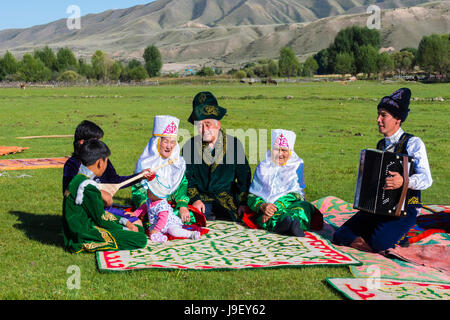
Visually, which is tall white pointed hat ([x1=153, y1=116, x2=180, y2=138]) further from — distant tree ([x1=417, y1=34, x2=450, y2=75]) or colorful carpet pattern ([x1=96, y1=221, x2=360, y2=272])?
distant tree ([x1=417, y1=34, x2=450, y2=75])

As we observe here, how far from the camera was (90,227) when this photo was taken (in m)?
6.54

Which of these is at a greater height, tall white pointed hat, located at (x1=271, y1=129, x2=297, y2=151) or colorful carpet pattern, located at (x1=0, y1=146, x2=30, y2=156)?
tall white pointed hat, located at (x1=271, y1=129, x2=297, y2=151)

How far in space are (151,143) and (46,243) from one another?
81.5 inches

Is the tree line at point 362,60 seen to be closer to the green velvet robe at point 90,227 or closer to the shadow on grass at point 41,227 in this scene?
the shadow on grass at point 41,227


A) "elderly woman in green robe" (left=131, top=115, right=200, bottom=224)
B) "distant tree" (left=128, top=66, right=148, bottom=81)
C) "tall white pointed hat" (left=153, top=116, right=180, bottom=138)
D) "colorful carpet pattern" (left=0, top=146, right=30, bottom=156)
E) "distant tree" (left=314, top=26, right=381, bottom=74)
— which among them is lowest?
"colorful carpet pattern" (left=0, top=146, right=30, bottom=156)

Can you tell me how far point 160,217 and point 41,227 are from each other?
81.2 inches

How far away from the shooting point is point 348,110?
102 ft

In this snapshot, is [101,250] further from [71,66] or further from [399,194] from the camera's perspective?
[71,66]

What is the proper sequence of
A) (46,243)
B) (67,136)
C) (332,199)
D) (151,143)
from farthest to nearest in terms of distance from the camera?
(67,136) → (332,199) → (151,143) → (46,243)

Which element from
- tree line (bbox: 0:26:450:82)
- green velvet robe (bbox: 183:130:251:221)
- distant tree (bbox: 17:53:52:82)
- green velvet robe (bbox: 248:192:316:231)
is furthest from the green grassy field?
distant tree (bbox: 17:53:52:82)

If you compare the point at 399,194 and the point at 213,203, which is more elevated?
the point at 399,194

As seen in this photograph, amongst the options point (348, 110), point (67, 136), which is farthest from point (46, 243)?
point (348, 110)

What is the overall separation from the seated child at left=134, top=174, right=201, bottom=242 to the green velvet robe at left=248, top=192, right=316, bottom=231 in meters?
1.11

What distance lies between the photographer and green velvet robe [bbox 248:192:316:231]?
24.8 feet
